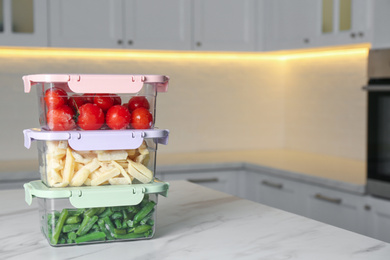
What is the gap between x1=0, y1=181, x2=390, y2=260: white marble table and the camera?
124 cm

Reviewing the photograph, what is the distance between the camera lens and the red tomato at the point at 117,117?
1.32m

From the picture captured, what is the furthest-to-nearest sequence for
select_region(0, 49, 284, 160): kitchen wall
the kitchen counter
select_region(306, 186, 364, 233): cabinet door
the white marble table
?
select_region(0, 49, 284, 160): kitchen wall < the kitchen counter < select_region(306, 186, 364, 233): cabinet door < the white marble table

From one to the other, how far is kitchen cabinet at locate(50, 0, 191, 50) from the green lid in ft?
7.08

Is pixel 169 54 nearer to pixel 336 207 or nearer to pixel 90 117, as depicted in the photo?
pixel 336 207

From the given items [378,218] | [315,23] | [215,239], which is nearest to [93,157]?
[215,239]

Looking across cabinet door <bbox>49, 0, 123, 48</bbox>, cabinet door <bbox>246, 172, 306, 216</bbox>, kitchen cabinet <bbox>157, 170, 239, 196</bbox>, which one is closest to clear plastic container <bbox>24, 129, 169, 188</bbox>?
cabinet door <bbox>246, 172, 306, 216</bbox>

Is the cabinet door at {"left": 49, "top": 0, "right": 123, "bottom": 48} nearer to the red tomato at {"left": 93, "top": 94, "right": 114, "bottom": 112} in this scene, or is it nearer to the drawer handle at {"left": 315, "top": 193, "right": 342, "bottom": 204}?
the drawer handle at {"left": 315, "top": 193, "right": 342, "bottom": 204}

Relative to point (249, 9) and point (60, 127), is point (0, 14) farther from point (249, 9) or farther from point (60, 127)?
point (60, 127)

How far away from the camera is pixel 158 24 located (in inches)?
139

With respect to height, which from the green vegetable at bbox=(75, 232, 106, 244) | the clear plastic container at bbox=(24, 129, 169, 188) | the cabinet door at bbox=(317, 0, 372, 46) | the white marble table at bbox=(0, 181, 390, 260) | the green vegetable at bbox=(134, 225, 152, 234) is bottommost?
the white marble table at bbox=(0, 181, 390, 260)

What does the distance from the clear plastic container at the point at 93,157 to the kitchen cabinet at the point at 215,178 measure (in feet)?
6.52

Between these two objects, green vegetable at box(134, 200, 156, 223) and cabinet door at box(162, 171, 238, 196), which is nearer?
green vegetable at box(134, 200, 156, 223)

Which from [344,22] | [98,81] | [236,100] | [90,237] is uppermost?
[344,22]

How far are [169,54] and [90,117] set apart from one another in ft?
8.62
